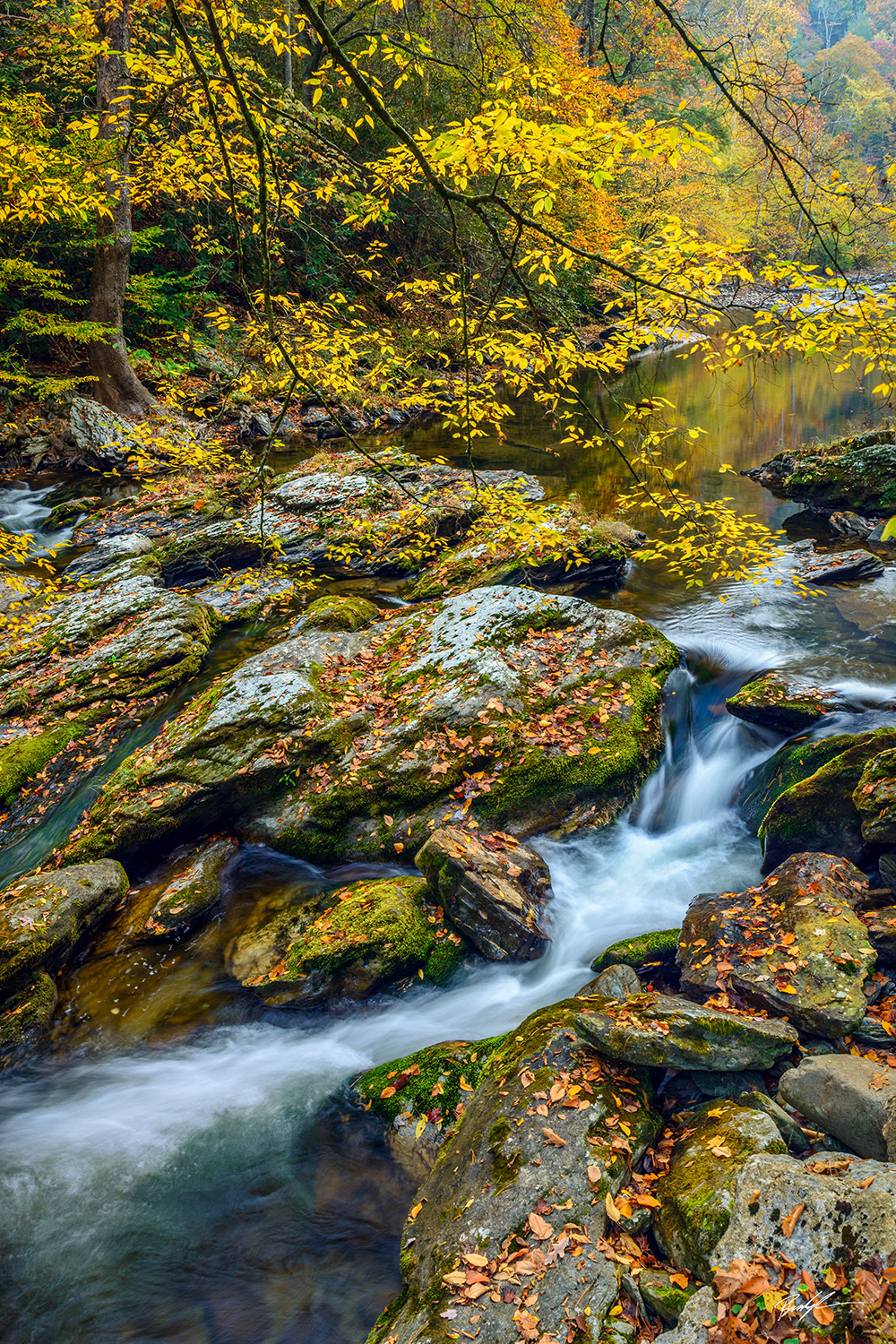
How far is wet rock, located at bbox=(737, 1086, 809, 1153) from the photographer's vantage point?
2.94 m

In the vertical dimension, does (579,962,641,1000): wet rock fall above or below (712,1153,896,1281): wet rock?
below

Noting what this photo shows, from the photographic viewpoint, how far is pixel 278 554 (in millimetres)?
10961

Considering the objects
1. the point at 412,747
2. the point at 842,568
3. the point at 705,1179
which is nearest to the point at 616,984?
the point at 705,1179

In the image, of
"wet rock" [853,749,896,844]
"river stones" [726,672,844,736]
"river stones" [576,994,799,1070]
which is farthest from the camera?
"river stones" [726,672,844,736]

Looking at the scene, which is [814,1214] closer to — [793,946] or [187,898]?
[793,946]

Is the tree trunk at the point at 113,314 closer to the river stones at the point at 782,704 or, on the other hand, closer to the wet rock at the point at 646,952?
the river stones at the point at 782,704

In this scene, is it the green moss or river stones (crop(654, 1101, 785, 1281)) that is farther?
the green moss

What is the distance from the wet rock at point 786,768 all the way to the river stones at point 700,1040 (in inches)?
103

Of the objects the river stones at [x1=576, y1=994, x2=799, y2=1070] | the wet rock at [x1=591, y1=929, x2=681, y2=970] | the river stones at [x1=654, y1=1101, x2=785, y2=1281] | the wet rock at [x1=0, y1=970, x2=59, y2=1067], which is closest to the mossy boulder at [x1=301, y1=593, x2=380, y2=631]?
the wet rock at [x1=0, y1=970, x2=59, y2=1067]

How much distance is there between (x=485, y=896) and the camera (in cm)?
511

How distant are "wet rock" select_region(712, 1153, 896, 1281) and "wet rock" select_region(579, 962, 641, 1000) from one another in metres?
1.41

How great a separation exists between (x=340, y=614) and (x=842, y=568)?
25.1ft

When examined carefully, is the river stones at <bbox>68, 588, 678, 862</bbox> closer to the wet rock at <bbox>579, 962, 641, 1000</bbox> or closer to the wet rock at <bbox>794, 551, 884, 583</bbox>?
the wet rock at <bbox>579, 962, 641, 1000</bbox>

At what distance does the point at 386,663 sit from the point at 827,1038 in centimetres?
546
